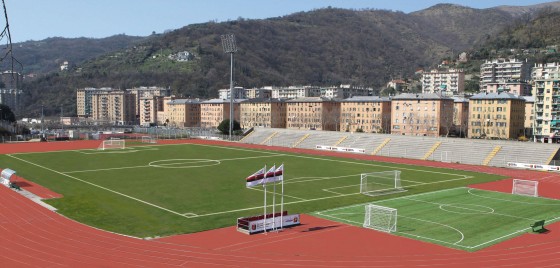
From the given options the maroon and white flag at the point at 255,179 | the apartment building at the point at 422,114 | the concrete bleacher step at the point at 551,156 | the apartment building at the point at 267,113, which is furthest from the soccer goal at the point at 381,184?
the apartment building at the point at 267,113

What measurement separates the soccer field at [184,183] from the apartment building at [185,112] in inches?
3527

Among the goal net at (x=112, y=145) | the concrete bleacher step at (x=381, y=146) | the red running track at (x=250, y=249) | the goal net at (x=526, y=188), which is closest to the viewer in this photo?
the red running track at (x=250, y=249)

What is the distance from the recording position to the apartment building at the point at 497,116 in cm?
9112

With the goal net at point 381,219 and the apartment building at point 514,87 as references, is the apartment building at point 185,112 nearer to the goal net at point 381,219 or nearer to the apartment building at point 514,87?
the apartment building at point 514,87

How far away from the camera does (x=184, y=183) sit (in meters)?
43.1

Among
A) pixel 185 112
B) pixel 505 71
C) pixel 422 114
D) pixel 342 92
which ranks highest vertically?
pixel 505 71

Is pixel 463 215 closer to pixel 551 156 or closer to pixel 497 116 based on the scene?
pixel 551 156

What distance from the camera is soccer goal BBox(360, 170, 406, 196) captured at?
38978 mm

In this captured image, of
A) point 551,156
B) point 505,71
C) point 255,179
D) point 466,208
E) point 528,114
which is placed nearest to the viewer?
point 255,179

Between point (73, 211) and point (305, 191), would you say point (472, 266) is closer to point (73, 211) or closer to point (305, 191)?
point (305, 191)

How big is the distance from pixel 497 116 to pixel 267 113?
64.2m

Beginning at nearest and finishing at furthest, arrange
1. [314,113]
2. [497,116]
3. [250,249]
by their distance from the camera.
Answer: [250,249] → [497,116] → [314,113]

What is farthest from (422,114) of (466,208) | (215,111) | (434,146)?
(466,208)

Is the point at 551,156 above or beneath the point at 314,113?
beneath
